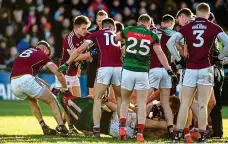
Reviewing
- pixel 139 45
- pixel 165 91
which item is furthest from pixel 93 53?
pixel 139 45

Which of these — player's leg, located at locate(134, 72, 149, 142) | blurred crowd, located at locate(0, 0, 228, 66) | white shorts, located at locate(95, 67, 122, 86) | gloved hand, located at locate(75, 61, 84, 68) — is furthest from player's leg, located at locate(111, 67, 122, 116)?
blurred crowd, located at locate(0, 0, 228, 66)

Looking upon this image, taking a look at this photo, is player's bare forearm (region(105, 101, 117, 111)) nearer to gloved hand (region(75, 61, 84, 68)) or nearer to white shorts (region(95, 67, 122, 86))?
white shorts (region(95, 67, 122, 86))

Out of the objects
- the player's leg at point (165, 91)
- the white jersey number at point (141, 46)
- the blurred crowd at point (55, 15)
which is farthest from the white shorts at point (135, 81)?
the blurred crowd at point (55, 15)

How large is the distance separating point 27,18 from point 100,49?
1294 cm

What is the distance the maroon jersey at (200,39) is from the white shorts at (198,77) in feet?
0.23

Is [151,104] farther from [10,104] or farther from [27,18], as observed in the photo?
[27,18]

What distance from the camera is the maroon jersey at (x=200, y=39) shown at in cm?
1479

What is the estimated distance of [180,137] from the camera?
1489 centimetres

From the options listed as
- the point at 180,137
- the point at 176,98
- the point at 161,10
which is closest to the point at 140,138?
the point at 180,137

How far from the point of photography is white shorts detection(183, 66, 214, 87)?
48.5ft

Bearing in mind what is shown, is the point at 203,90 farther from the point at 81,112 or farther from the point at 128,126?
the point at 81,112

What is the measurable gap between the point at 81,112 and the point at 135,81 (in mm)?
1643

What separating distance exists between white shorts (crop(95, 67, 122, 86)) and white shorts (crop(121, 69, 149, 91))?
2.30ft

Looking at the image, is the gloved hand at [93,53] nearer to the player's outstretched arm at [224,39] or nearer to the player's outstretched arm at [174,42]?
the player's outstretched arm at [174,42]
